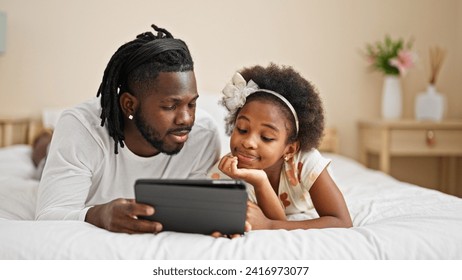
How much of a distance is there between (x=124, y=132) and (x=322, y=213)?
0.47 m

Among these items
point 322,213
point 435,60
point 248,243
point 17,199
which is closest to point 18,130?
point 17,199

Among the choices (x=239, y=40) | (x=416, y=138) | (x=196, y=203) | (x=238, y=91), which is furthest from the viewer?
(x=416, y=138)

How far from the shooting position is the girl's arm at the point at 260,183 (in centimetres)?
100

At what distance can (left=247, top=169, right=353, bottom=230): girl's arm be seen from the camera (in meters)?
0.96

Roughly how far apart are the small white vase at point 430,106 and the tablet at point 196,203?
203cm

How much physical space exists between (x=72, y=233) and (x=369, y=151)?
7.13ft

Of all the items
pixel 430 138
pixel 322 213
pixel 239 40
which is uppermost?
pixel 239 40

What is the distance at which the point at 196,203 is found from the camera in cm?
79

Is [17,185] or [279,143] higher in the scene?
[279,143]

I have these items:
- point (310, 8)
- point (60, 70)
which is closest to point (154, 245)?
point (60, 70)

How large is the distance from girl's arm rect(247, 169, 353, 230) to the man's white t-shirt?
286 millimetres

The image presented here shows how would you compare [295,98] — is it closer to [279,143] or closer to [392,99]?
[279,143]

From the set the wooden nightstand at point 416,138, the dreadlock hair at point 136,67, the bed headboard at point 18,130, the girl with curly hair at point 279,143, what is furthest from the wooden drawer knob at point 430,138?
the bed headboard at point 18,130

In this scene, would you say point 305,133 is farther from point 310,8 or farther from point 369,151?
point 369,151
